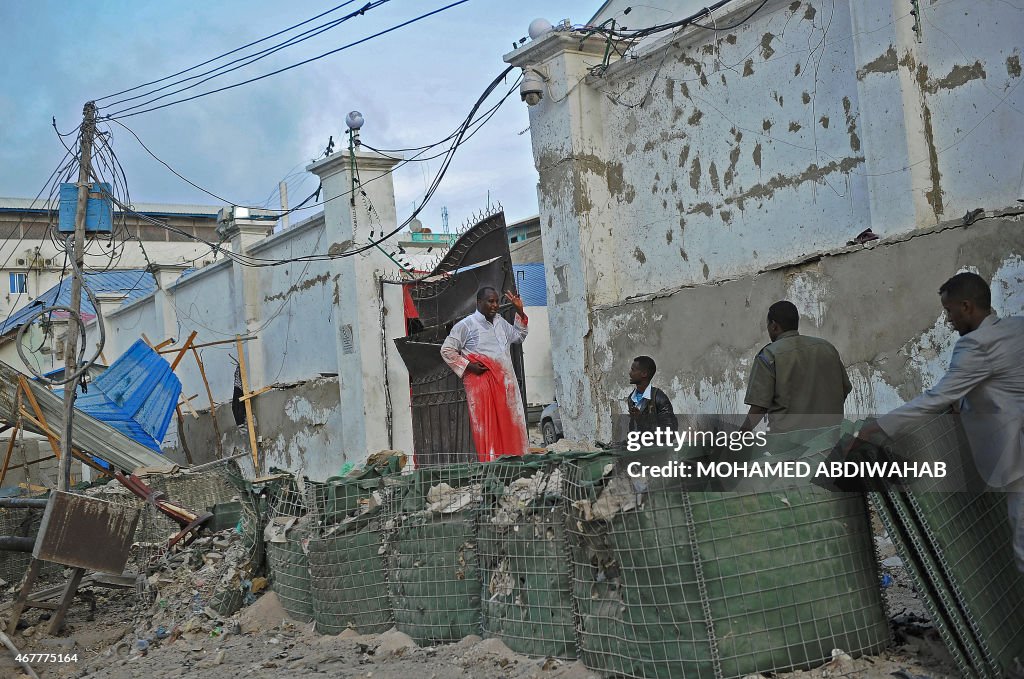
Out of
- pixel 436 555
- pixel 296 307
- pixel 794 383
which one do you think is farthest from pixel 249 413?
pixel 794 383

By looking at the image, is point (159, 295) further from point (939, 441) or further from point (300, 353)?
point (939, 441)

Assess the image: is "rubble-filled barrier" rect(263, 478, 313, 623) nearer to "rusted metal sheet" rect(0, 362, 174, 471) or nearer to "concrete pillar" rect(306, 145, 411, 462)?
"concrete pillar" rect(306, 145, 411, 462)

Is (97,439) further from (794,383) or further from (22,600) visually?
(794,383)

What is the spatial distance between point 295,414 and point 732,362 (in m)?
6.77

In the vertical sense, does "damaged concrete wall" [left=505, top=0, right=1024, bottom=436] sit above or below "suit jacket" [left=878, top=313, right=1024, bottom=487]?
above

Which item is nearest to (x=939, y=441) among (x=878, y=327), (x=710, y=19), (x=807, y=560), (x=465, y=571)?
(x=807, y=560)

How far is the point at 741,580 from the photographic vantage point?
12.2 feet

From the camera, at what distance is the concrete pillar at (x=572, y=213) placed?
8.39m

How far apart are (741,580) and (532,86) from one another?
575 cm

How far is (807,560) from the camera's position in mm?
3762

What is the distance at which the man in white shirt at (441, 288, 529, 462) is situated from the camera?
7637mm

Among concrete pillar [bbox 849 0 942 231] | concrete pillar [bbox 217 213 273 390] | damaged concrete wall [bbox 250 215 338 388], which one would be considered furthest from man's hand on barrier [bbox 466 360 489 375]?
concrete pillar [bbox 217 213 273 390]

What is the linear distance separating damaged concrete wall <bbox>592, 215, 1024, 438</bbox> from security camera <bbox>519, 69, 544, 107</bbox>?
192 centimetres

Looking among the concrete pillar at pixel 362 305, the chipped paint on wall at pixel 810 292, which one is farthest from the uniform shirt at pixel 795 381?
the concrete pillar at pixel 362 305
